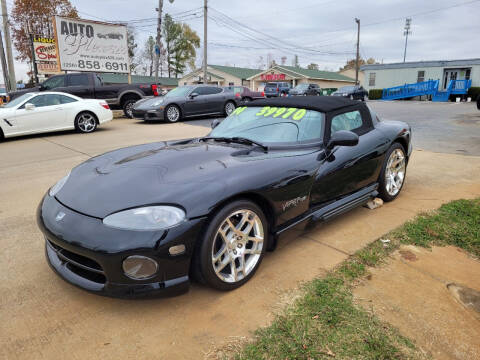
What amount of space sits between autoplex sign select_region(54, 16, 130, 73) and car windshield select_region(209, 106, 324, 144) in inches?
617

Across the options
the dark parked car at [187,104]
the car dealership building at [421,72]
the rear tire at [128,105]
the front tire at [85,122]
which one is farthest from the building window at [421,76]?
the front tire at [85,122]

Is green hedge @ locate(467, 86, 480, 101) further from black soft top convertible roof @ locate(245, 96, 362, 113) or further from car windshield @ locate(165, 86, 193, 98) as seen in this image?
black soft top convertible roof @ locate(245, 96, 362, 113)

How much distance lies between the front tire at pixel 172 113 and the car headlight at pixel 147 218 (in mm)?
10718

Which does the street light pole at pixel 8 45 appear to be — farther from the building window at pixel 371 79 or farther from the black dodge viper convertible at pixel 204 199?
the building window at pixel 371 79

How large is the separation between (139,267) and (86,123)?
9473 mm

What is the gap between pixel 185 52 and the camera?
62.7 m

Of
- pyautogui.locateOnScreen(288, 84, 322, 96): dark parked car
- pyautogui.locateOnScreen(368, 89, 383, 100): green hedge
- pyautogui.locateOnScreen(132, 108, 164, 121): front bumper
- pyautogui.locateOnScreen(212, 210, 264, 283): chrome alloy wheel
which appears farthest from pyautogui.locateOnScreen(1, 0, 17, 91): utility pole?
pyautogui.locateOnScreen(368, 89, 383, 100): green hedge

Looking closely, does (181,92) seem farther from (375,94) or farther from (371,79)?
(371,79)

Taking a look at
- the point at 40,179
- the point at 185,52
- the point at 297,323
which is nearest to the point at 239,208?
the point at 297,323

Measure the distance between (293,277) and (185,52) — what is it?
65.5 meters

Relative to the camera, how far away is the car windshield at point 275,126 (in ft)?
10.3

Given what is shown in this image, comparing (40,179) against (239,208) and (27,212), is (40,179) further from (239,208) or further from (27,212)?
(239,208)

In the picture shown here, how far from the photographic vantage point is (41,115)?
30.9 ft

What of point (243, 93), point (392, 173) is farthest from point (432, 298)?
point (243, 93)
